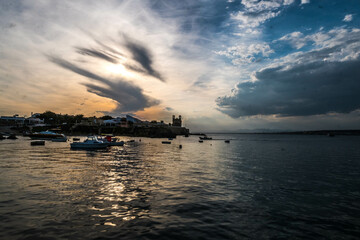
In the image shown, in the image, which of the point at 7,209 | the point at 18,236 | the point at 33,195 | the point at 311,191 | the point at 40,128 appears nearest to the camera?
the point at 18,236

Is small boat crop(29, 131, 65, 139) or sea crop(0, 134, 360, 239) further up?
small boat crop(29, 131, 65, 139)

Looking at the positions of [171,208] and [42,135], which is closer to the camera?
[171,208]

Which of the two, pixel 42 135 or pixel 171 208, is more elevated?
pixel 42 135

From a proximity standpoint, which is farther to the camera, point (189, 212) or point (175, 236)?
point (189, 212)

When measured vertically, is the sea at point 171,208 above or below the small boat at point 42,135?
below

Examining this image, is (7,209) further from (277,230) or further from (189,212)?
(277,230)

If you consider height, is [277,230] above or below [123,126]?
below

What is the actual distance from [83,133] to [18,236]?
593 ft

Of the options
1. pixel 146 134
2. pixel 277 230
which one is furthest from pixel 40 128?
pixel 277 230

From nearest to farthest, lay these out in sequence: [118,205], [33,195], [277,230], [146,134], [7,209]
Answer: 1. [277,230]
2. [7,209]
3. [118,205]
4. [33,195]
5. [146,134]

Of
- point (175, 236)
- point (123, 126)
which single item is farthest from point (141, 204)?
point (123, 126)

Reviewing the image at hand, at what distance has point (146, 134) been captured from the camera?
616 feet

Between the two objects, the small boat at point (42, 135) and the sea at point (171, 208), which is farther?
the small boat at point (42, 135)

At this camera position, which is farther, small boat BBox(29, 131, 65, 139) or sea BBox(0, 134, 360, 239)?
small boat BBox(29, 131, 65, 139)
